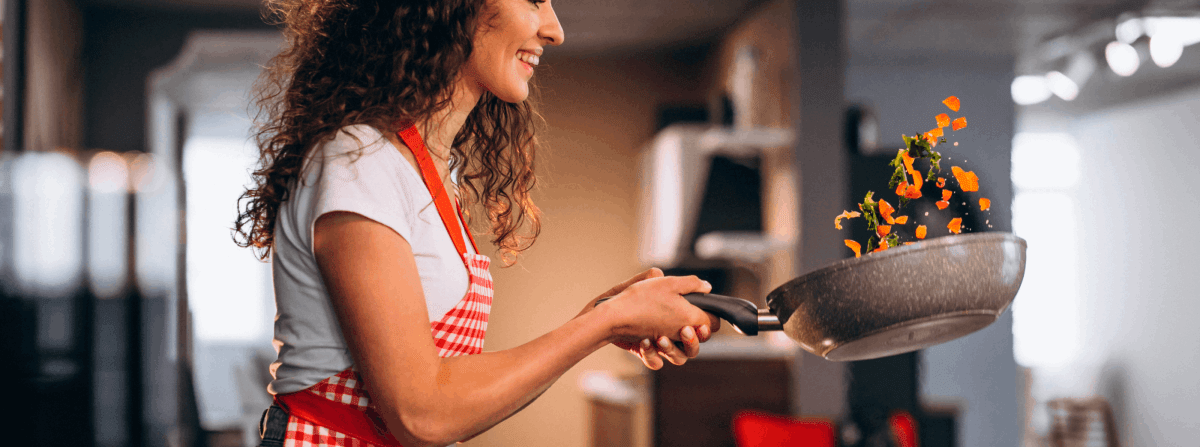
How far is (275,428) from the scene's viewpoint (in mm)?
712

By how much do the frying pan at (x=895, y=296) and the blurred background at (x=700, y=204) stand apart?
0.64m

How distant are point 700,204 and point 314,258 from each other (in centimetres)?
261

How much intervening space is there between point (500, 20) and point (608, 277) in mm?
3989

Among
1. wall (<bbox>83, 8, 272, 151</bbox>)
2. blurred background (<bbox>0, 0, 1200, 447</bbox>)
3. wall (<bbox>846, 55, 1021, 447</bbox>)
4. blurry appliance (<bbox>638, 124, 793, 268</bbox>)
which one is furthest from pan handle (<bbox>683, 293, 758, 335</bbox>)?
wall (<bbox>846, 55, 1021, 447</bbox>)

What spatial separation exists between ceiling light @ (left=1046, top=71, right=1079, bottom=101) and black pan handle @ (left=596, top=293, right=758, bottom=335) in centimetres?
509

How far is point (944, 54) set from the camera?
5047 millimetres

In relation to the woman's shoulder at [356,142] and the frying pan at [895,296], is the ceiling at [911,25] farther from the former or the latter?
the woman's shoulder at [356,142]

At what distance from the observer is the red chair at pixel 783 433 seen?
7.89 ft

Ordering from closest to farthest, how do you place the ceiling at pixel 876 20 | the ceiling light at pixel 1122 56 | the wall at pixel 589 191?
the ceiling at pixel 876 20
the ceiling light at pixel 1122 56
the wall at pixel 589 191

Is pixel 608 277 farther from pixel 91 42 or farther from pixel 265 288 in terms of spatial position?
pixel 91 42

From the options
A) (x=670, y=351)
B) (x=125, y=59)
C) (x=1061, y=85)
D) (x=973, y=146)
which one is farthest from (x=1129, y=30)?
(x=125, y=59)

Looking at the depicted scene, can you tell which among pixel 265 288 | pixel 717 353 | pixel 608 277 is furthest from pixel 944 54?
pixel 265 288

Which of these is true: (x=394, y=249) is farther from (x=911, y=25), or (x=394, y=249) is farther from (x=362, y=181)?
(x=911, y=25)

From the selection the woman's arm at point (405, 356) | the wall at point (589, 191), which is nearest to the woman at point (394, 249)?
the woman's arm at point (405, 356)
